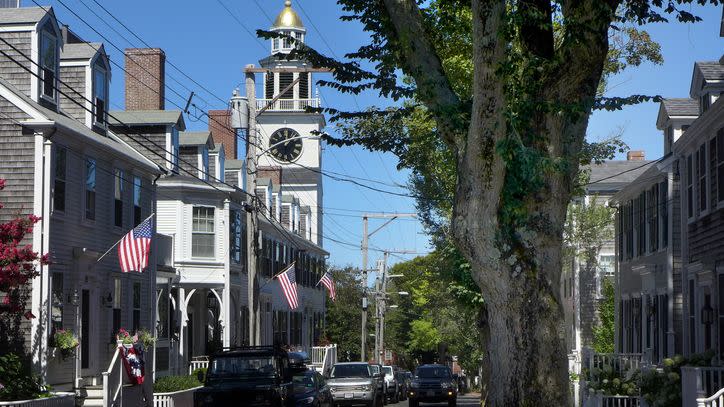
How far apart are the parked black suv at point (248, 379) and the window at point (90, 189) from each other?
595 centimetres

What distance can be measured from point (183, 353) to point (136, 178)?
8866 millimetres

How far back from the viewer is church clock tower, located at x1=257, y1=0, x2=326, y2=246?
6928 centimetres

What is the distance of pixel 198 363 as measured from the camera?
38.3 meters

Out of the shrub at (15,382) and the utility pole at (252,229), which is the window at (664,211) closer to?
the utility pole at (252,229)

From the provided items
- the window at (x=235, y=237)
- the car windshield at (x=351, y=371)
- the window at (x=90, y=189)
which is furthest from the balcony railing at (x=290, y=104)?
the window at (x=90, y=189)

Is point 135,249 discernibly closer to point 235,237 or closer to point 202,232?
point 202,232

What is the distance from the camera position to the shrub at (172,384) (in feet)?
95.2

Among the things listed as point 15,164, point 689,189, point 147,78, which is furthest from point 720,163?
point 147,78

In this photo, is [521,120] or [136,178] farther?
[136,178]

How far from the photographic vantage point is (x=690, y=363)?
65.6 feet

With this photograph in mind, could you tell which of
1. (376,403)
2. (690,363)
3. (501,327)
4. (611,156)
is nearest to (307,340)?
(376,403)

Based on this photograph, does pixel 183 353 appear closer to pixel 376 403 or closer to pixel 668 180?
pixel 376 403

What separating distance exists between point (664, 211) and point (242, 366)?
43.2 ft

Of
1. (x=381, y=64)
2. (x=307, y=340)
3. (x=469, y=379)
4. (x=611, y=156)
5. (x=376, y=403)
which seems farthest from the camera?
(x=469, y=379)
